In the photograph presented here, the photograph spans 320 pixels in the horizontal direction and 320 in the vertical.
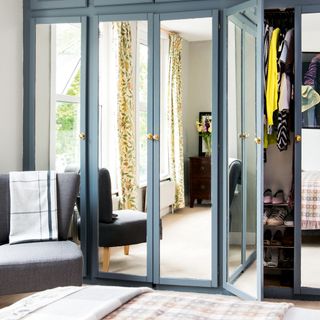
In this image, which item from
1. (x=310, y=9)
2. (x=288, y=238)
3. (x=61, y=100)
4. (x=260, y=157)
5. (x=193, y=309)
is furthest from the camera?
(x=61, y=100)

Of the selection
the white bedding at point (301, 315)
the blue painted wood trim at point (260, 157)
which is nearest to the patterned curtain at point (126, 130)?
the blue painted wood trim at point (260, 157)

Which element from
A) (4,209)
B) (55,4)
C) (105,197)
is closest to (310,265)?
(105,197)

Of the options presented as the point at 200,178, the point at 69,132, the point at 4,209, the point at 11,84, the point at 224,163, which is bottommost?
the point at 4,209

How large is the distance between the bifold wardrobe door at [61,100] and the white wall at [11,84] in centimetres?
11

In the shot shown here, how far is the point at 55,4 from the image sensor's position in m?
4.07

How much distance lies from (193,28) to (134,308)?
99.4 inches

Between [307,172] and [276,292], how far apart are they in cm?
83

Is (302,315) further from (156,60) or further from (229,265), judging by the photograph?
(156,60)

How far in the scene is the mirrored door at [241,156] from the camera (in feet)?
12.0

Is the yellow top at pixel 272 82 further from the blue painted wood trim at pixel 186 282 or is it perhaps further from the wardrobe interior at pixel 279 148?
the blue painted wood trim at pixel 186 282

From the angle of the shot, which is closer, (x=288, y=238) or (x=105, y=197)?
(x=288, y=238)

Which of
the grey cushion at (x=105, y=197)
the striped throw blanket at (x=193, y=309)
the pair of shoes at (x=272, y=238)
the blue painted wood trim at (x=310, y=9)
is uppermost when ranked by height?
the blue painted wood trim at (x=310, y=9)

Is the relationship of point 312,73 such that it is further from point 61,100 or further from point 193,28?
point 61,100

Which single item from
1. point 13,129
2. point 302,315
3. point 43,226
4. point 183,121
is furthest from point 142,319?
point 13,129
